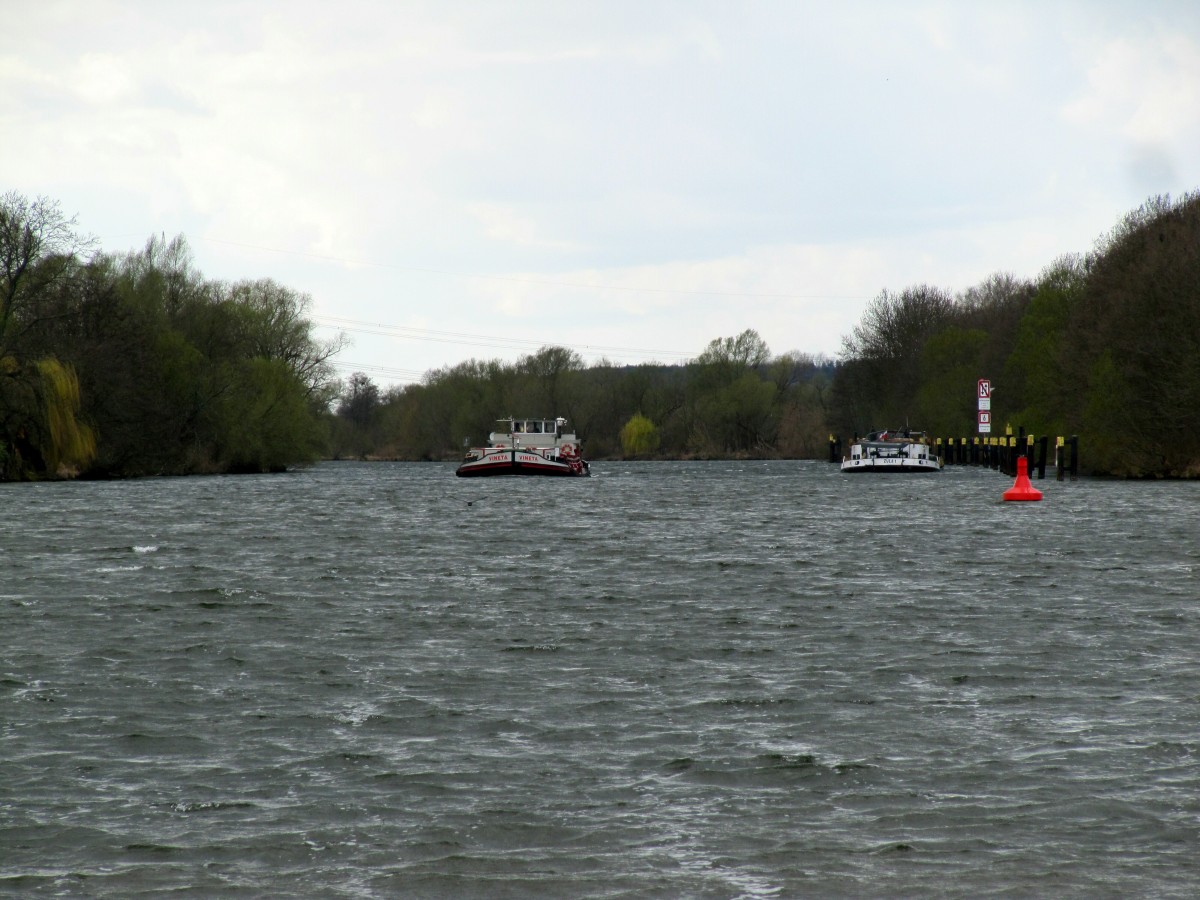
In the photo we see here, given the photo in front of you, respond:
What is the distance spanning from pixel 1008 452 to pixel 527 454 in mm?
25930

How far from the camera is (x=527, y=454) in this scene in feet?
283

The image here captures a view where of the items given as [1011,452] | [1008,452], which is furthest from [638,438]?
[1008,452]

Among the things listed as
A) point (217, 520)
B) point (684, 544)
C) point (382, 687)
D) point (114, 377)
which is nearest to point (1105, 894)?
point (382, 687)

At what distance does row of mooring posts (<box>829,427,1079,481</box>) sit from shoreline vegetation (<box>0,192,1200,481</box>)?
3.79 feet

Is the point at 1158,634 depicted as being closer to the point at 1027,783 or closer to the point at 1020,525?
the point at 1027,783

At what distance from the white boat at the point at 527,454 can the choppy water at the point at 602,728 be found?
191 ft

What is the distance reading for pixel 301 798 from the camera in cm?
944

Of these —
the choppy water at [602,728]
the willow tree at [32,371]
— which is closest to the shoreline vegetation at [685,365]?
the willow tree at [32,371]

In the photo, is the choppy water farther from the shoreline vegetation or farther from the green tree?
the green tree

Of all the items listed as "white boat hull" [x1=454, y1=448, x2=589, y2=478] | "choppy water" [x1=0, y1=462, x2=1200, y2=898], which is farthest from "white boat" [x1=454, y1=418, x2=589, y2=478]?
"choppy water" [x1=0, y1=462, x2=1200, y2=898]

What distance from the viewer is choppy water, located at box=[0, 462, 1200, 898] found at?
26.5ft

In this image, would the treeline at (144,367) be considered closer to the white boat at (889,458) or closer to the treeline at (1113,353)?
the white boat at (889,458)

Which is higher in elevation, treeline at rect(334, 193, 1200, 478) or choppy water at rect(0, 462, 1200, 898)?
treeline at rect(334, 193, 1200, 478)

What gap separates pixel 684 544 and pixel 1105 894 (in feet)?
82.9
